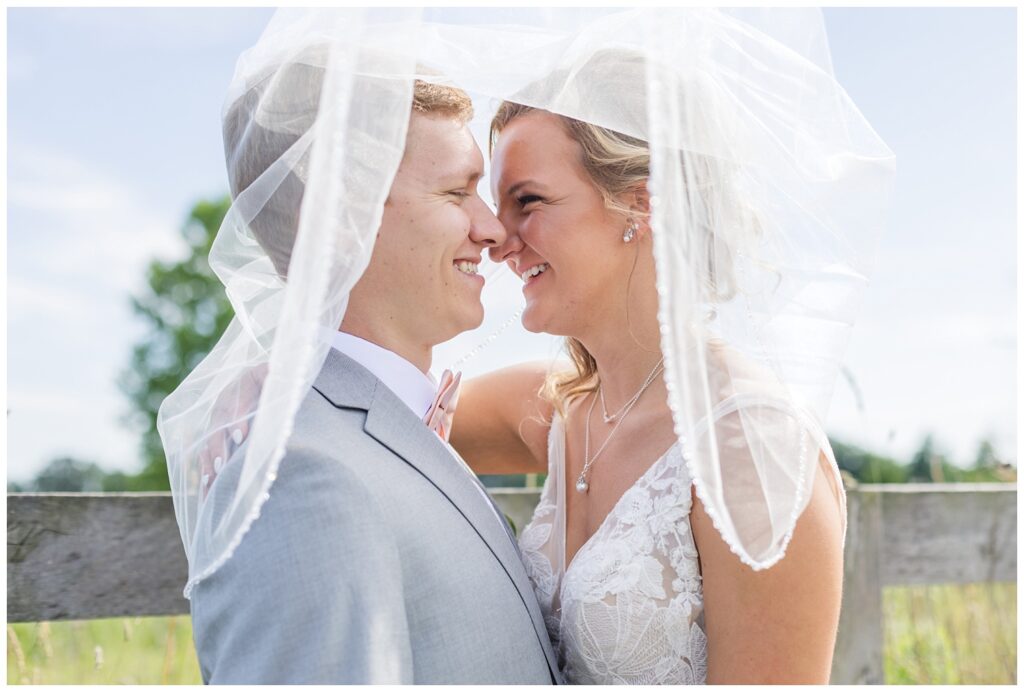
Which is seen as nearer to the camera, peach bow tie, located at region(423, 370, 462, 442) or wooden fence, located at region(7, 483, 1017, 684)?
peach bow tie, located at region(423, 370, 462, 442)

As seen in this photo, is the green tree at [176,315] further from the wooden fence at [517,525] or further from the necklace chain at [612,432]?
the necklace chain at [612,432]

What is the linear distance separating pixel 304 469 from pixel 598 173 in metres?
1.25

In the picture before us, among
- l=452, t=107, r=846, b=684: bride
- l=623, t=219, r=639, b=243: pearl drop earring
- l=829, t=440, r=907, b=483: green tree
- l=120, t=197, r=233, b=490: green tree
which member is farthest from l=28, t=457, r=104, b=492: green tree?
l=120, t=197, r=233, b=490: green tree

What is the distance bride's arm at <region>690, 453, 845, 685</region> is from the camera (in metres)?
2.17

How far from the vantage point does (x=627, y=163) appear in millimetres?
2588

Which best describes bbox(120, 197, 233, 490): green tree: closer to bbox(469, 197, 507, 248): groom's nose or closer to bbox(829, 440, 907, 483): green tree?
bbox(829, 440, 907, 483): green tree

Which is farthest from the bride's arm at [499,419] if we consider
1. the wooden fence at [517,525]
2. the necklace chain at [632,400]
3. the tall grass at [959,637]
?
the tall grass at [959,637]

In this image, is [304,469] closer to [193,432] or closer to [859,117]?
[193,432]

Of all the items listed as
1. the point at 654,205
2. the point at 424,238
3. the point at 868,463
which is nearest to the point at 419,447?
the point at 424,238

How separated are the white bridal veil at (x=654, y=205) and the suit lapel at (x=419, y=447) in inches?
7.9

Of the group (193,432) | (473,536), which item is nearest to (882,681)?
(473,536)

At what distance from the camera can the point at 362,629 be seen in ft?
5.64

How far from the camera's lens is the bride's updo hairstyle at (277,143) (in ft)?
6.52

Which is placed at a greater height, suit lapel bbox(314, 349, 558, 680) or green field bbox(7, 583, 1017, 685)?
suit lapel bbox(314, 349, 558, 680)
